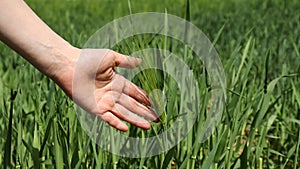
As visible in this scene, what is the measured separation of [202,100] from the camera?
1.32m

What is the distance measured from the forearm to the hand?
3 centimetres

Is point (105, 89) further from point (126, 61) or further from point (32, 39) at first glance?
point (32, 39)

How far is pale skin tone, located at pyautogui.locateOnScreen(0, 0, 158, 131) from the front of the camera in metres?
1.13

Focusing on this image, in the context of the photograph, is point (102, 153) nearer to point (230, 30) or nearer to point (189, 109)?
point (189, 109)

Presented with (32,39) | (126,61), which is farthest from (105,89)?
(32,39)

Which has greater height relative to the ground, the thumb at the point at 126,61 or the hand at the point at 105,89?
the thumb at the point at 126,61

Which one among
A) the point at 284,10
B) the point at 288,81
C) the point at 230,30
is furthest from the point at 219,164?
the point at 284,10

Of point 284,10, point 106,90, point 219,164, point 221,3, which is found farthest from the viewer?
point 221,3

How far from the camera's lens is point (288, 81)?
2133 millimetres

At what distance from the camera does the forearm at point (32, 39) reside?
1119mm

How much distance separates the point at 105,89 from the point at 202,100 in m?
0.21

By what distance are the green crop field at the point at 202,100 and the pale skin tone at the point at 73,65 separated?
6 cm

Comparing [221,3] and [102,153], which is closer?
[102,153]

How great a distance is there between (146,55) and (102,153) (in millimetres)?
255
